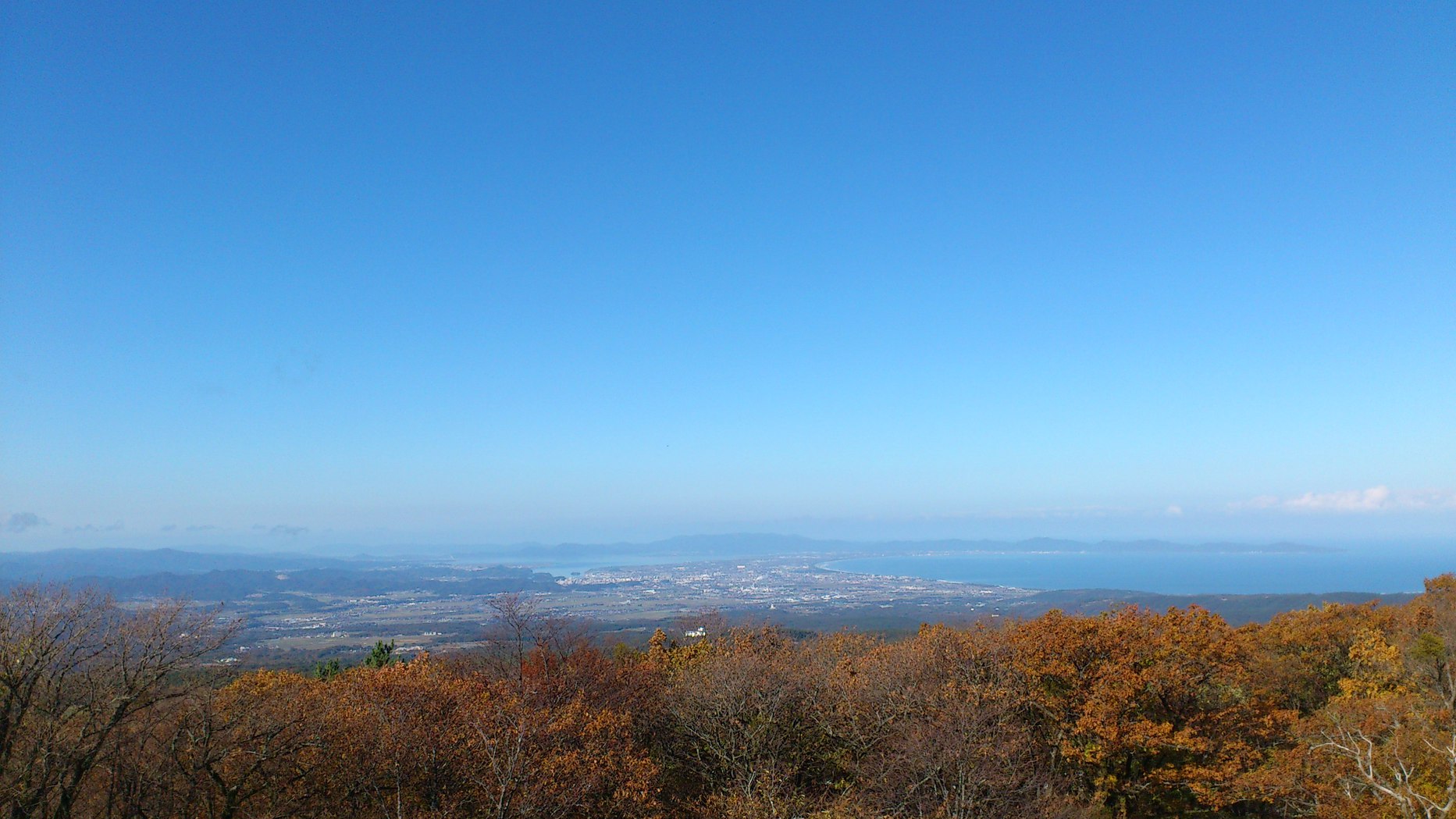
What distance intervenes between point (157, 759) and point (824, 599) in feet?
521

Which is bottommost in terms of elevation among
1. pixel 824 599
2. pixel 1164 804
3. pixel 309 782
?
pixel 824 599

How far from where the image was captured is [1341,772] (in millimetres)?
24438

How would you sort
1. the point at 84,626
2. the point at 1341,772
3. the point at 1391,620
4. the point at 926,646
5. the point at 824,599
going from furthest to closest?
the point at 824,599
the point at 1391,620
the point at 926,646
the point at 1341,772
the point at 84,626

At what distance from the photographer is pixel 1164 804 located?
27375mm

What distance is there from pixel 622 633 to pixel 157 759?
8545cm

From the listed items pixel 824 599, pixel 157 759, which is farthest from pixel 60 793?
pixel 824 599

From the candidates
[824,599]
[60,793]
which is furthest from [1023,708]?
[824,599]

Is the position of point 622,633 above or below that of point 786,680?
below

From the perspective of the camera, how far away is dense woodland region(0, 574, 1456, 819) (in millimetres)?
16656

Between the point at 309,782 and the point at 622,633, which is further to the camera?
the point at 622,633

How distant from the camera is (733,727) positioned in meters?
24.0

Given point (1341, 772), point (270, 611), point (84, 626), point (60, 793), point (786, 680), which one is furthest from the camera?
point (270, 611)

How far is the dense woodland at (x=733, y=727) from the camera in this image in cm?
1666

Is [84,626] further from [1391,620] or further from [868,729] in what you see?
[1391,620]
